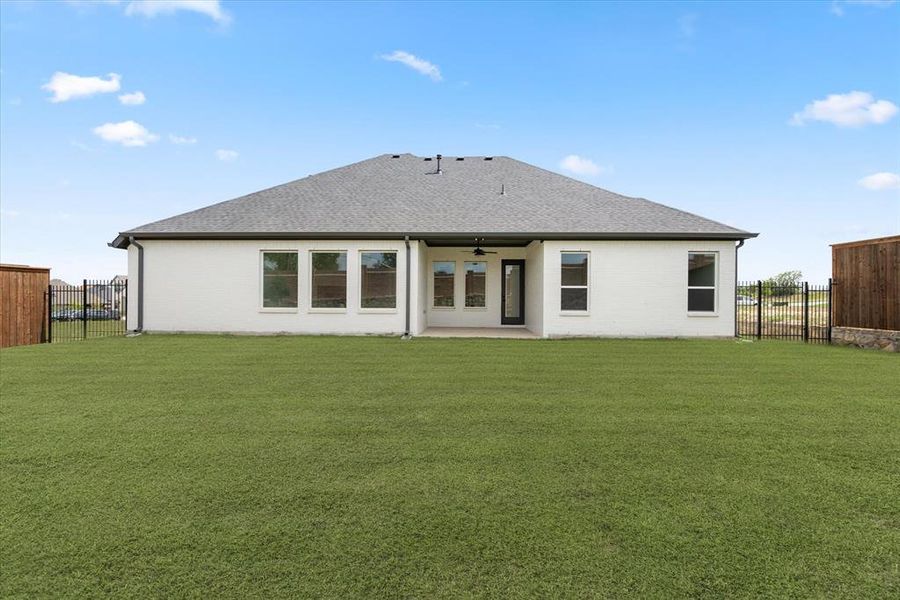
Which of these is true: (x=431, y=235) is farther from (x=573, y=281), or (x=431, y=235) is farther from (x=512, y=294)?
(x=512, y=294)

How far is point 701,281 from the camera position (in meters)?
13.1

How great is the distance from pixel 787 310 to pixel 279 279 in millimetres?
16998

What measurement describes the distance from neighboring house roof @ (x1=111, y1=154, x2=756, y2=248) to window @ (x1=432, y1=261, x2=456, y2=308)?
2556mm

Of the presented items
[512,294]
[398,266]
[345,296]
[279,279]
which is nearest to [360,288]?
[345,296]

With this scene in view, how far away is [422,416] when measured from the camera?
16.6 ft

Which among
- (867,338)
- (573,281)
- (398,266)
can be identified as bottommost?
(867,338)

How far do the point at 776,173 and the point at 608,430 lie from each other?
711 inches

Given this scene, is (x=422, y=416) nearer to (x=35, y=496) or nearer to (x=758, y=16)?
(x=35, y=496)

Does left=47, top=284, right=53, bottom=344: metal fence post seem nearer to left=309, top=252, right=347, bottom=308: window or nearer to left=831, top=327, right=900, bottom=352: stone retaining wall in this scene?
left=309, top=252, right=347, bottom=308: window

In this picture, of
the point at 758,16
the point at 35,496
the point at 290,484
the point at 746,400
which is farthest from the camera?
the point at 758,16

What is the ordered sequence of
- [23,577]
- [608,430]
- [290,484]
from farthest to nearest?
[608,430], [290,484], [23,577]

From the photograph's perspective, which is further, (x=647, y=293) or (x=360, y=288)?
(x=360, y=288)

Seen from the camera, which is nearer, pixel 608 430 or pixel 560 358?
pixel 608 430

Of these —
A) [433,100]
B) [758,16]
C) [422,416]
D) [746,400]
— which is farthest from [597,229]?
[433,100]
